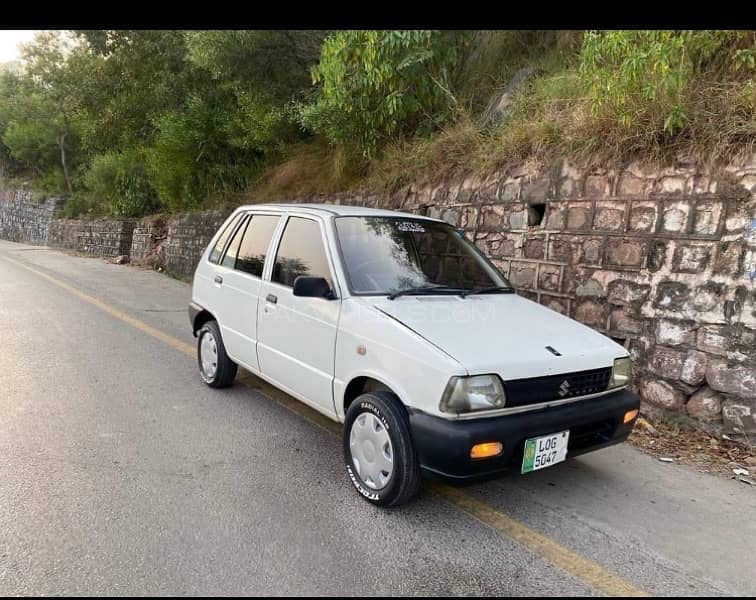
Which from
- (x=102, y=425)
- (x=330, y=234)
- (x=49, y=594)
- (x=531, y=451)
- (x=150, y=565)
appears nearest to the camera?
(x=49, y=594)

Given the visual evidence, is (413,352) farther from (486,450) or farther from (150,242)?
(150,242)

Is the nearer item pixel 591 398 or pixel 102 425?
pixel 591 398

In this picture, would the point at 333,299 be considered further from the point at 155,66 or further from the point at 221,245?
the point at 155,66

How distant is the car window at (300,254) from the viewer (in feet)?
12.9

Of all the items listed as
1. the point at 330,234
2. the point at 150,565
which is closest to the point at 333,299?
the point at 330,234

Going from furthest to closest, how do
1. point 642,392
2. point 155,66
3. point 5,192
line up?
point 5,192, point 155,66, point 642,392

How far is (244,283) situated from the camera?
4637 mm

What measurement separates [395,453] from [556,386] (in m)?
0.97

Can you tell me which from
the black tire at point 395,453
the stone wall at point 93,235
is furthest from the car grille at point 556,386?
the stone wall at point 93,235

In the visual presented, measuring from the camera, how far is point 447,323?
10.9ft

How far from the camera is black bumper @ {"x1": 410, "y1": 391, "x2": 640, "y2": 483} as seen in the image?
2.83 m

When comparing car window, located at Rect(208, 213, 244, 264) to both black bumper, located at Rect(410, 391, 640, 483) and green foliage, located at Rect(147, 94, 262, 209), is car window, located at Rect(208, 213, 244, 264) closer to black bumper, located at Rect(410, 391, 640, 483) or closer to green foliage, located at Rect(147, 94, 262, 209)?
black bumper, located at Rect(410, 391, 640, 483)

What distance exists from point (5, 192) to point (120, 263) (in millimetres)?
17667

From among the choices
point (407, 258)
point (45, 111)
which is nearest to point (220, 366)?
point (407, 258)
